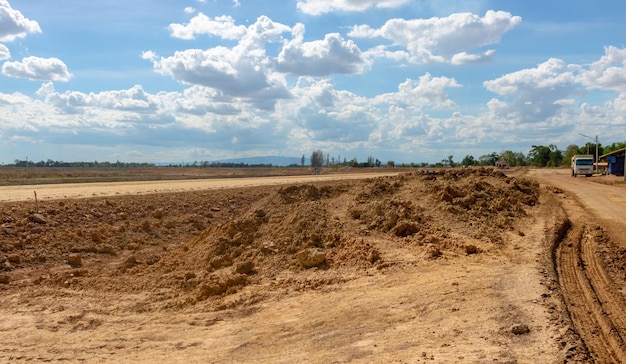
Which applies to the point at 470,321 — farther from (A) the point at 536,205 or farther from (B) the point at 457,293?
(A) the point at 536,205

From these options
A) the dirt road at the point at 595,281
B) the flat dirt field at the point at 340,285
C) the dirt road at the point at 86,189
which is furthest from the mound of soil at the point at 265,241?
the dirt road at the point at 86,189

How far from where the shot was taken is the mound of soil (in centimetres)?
992

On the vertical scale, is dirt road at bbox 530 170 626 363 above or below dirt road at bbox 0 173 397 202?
below

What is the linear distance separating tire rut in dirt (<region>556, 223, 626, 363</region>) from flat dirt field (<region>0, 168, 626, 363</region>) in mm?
30

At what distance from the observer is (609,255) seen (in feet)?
33.9

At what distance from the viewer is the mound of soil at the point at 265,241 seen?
9922mm

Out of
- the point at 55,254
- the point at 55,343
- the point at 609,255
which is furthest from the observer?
the point at 55,254

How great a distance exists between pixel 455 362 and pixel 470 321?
1.19 meters

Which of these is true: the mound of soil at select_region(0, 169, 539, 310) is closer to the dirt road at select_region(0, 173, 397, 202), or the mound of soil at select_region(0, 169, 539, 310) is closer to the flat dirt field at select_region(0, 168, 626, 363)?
the flat dirt field at select_region(0, 168, 626, 363)

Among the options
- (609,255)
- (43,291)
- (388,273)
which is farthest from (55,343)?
(609,255)

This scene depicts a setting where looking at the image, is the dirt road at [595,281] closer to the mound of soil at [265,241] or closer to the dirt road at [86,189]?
the mound of soil at [265,241]

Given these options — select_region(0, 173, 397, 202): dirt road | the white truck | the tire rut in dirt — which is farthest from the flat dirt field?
the white truck

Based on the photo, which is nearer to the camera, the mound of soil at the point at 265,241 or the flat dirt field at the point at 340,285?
the flat dirt field at the point at 340,285

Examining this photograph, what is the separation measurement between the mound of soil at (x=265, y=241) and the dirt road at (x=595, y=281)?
1401 millimetres
